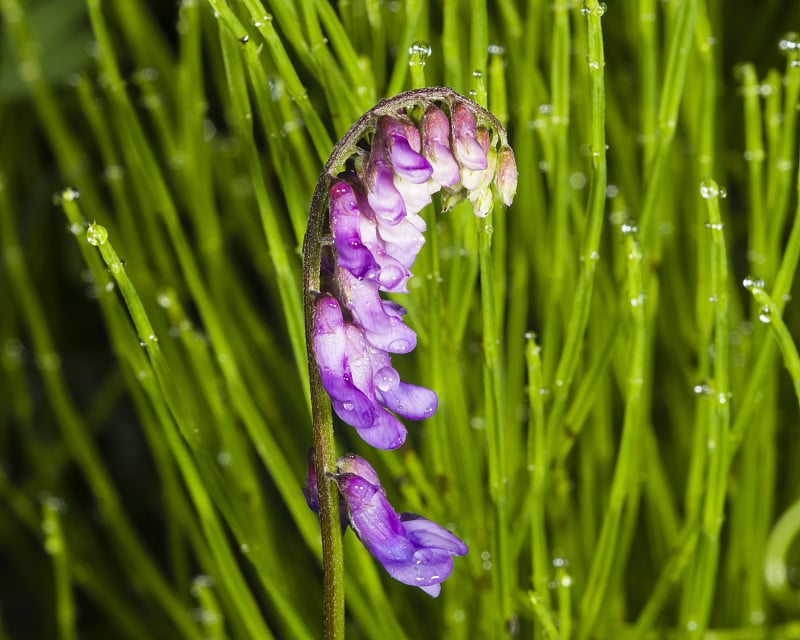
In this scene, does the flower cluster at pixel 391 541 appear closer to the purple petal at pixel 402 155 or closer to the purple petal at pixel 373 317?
the purple petal at pixel 373 317

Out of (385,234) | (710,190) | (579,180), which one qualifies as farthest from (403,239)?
(579,180)

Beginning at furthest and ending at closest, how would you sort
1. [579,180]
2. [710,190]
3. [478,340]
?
[579,180]
[478,340]
[710,190]

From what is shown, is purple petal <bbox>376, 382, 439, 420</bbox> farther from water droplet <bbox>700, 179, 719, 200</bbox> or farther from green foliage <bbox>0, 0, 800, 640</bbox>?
water droplet <bbox>700, 179, 719, 200</bbox>

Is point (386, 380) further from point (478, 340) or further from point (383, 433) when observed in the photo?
point (478, 340)

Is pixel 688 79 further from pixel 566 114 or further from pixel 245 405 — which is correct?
pixel 245 405

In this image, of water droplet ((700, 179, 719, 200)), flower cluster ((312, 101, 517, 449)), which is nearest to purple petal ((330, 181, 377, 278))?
flower cluster ((312, 101, 517, 449))

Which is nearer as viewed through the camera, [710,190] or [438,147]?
[438,147]

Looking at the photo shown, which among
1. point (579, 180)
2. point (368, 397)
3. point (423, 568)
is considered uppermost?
point (579, 180)
